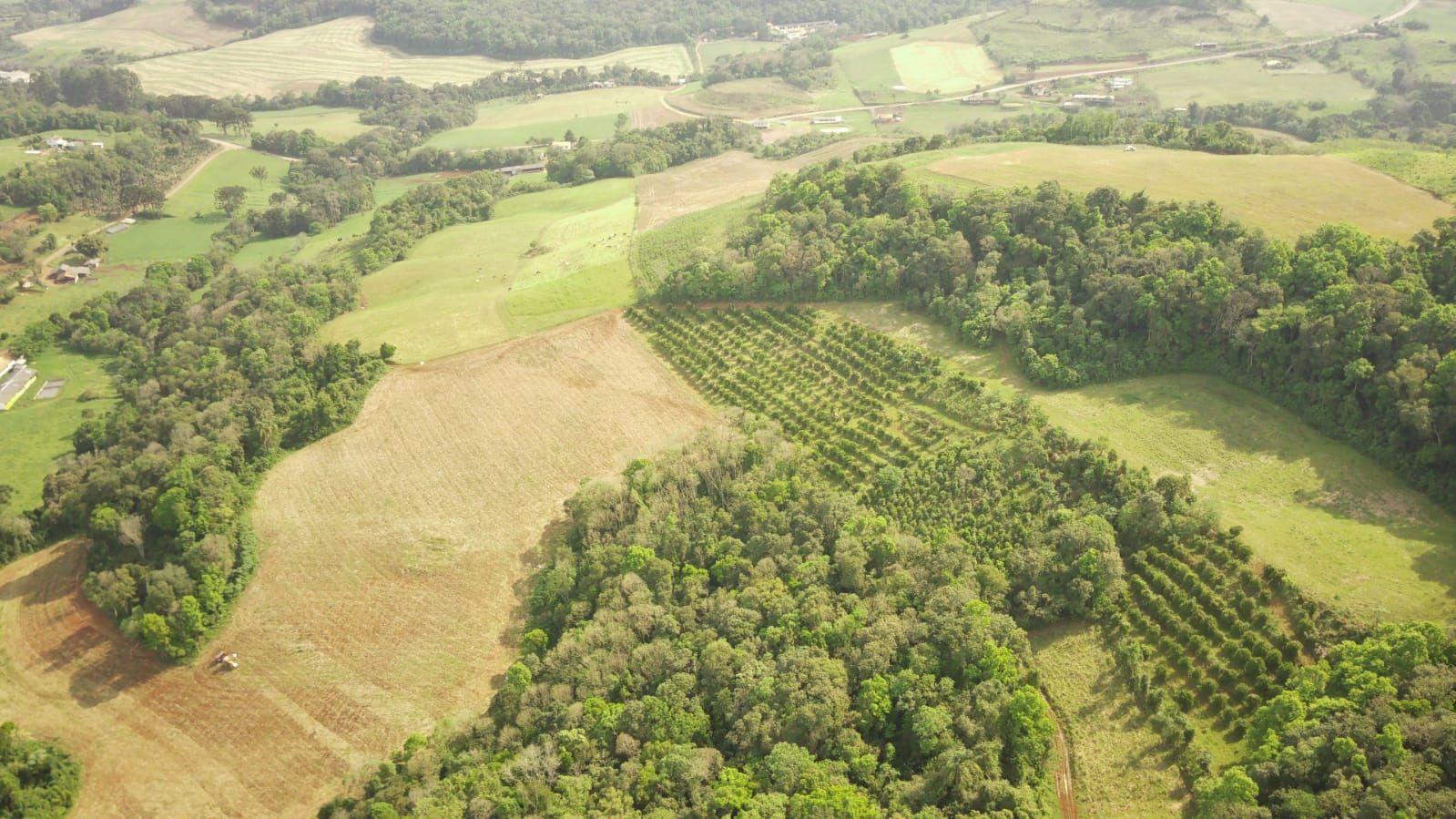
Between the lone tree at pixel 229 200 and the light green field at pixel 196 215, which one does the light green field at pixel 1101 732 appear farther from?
the lone tree at pixel 229 200

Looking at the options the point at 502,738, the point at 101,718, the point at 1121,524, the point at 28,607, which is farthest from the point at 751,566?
the point at 28,607

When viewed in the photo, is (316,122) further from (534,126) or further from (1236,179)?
(1236,179)

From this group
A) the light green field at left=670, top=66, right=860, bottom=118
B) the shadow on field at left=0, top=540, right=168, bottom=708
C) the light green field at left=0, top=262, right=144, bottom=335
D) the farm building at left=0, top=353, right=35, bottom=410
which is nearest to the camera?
the shadow on field at left=0, top=540, right=168, bottom=708

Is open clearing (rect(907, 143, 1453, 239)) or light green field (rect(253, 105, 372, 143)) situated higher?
open clearing (rect(907, 143, 1453, 239))

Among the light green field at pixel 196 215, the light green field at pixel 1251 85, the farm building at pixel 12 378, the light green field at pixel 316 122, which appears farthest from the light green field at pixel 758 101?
the farm building at pixel 12 378

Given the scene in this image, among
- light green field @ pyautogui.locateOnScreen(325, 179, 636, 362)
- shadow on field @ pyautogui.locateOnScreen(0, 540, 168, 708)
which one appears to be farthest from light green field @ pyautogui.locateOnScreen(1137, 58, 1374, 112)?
shadow on field @ pyautogui.locateOnScreen(0, 540, 168, 708)

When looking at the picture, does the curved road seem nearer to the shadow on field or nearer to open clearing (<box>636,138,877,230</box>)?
open clearing (<box>636,138,877,230</box>)

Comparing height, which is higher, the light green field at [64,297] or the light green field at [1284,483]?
the light green field at [1284,483]
